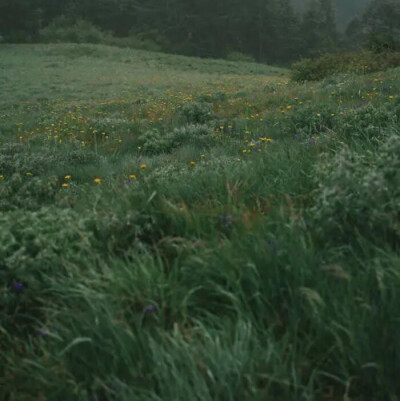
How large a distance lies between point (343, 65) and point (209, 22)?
48.5 m

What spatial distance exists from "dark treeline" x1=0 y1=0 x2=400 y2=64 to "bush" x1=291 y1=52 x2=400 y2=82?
39.9 meters

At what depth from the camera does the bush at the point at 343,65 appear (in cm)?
1523

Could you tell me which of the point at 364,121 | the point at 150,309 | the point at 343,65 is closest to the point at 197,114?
the point at 364,121

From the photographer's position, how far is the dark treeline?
57188mm

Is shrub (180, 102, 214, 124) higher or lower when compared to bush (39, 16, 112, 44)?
lower

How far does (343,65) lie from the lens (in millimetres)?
16500

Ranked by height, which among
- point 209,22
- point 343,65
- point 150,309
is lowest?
point 150,309

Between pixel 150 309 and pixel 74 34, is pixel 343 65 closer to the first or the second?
pixel 150 309

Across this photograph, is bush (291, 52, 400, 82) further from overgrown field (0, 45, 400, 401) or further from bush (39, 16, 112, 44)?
bush (39, 16, 112, 44)

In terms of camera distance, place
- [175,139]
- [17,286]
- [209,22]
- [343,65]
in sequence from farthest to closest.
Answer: [209,22], [343,65], [175,139], [17,286]

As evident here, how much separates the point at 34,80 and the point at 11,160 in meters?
19.8

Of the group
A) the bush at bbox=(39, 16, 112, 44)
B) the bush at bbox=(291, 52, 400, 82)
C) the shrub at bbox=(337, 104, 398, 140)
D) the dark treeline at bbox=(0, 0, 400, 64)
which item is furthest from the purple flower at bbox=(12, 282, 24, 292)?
the dark treeline at bbox=(0, 0, 400, 64)

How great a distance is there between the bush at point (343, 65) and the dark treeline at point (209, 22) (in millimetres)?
39897

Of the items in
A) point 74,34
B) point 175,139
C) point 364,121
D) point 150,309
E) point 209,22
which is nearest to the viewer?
point 150,309
